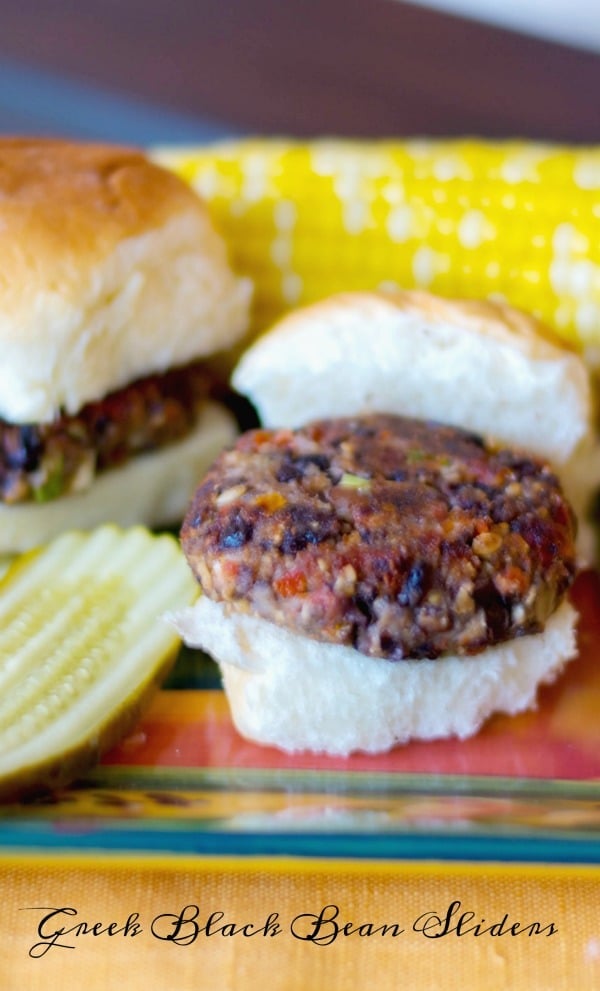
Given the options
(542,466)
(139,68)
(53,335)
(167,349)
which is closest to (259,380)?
(167,349)

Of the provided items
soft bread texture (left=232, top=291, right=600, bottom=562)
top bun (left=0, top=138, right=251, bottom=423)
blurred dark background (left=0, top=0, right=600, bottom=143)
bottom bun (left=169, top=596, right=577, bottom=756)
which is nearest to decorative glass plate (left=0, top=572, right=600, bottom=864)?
bottom bun (left=169, top=596, right=577, bottom=756)

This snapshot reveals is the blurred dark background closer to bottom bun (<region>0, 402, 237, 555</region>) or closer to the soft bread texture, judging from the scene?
bottom bun (<region>0, 402, 237, 555</region>)

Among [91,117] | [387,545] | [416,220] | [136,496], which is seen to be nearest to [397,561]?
[387,545]

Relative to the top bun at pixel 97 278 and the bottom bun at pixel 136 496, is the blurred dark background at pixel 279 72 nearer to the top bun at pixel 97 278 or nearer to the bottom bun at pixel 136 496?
the top bun at pixel 97 278

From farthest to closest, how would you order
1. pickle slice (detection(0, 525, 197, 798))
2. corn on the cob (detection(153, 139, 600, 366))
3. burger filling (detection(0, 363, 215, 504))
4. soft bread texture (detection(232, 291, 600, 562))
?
corn on the cob (detection(153, 139, 600, 366))
burger filling (detection(0, 363, 215, 504))
soft bread texture (detection(232, 291, 600, 562))
pickle slice (detection(0, 525, 197, 798))

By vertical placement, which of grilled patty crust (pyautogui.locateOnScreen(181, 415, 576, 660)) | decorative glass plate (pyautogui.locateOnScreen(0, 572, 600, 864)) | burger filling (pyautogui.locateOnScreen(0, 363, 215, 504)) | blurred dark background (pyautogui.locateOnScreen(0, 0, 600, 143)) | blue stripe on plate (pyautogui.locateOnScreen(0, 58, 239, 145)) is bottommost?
decorative glass plate (pyautogui.locateOnScreen(0, 572, 600, 864))

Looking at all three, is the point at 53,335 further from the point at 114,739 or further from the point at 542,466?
the point at 542,466
